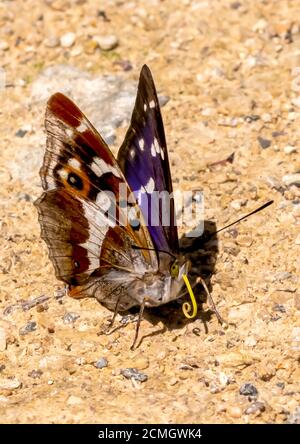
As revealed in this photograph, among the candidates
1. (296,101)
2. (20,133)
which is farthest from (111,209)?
(296,101)

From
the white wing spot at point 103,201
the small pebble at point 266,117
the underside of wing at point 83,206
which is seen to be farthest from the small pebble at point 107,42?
the white wing spot at point 103,201

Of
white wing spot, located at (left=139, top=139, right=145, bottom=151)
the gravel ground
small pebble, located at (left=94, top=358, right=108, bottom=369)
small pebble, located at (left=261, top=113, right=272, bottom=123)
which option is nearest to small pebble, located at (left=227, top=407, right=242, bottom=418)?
the gravel ground

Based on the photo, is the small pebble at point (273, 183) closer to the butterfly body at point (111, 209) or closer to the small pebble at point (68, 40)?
the butterfly body at point (111, 209)

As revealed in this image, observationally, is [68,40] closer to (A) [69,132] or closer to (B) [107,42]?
(B) [107,42]

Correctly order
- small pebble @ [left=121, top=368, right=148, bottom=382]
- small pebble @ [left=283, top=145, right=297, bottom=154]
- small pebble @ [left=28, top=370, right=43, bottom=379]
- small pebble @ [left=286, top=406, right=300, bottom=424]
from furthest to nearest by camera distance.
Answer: small pebble @ [left=283, top=145, right=297, bottom=154]
small pebble @ [left=28, top=370, right=43, bottom=379]
small pebble @ [left=121, top=368, right=148, bottom=382]
small pebble @ [left=286, top=406, right=300, bottom=424]

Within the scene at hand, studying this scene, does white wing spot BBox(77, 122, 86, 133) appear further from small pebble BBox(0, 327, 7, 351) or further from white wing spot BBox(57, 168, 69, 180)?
small pebble BBox(0, 327, 7, 351)

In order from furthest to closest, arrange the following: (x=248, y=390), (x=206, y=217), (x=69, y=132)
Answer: (x=206, y=217) < (x=69, y=132) < (x=248, y=390)

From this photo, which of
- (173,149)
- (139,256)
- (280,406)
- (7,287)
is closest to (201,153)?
(173,149)
